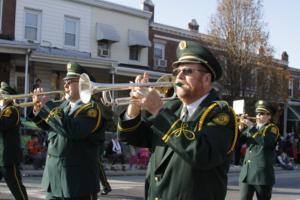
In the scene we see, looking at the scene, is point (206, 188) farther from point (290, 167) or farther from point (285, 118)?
point (285, 118)

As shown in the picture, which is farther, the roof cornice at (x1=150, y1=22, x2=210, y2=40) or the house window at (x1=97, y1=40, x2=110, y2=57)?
the roof cornice at (x1=150, y1=22, x2=210, y2=40)

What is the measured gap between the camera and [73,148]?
5434 mm

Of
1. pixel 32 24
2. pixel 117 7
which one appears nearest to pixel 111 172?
pixel 32 24

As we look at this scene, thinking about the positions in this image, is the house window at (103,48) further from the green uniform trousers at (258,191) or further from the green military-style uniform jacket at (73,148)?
the green military-style uniform jacket at (73,148)

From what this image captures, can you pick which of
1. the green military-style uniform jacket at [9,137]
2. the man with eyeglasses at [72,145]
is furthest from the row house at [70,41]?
the man with eyeglasses at [72,145]

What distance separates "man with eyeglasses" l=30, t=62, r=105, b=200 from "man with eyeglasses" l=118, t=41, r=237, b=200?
1.58 m

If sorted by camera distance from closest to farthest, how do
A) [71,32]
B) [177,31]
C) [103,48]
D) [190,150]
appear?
[190,150]
[71,32]
[103,48]
[177,31]

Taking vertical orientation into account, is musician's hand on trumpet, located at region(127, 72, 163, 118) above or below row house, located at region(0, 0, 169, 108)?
below

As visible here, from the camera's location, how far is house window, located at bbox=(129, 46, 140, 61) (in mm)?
27766

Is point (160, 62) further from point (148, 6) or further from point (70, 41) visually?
point (70, 41)

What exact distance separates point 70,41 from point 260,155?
699 inches

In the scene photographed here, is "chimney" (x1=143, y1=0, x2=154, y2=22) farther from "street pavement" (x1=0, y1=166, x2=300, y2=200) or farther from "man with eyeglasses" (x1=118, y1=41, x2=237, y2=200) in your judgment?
"man with eyeglasses" (x1=118, y1=41, x2=237, y2=200)

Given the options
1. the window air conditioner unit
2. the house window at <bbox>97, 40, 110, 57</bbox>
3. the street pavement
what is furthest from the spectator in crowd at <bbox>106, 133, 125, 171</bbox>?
the window air conditioner unit

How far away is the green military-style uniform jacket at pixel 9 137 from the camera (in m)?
7.85
